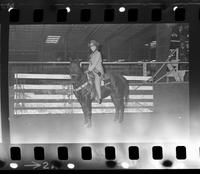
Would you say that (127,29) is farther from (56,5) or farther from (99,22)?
(56,5)

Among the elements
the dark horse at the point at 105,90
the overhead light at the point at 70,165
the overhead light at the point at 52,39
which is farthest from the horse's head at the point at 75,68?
the overhead light at the point at 70,165

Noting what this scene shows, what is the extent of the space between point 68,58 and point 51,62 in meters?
0.09

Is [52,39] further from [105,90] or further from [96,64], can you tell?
[105,90]

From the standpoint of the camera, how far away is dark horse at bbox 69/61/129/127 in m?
2.23

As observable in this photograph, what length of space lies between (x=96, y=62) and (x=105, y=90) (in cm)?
16

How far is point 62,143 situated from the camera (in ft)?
7.39

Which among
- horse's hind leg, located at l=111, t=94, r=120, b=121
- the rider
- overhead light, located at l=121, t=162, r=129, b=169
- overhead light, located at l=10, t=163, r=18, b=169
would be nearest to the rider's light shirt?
the rider

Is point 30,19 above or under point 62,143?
above

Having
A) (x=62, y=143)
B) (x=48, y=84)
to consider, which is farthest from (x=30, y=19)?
(x=62, y=143)

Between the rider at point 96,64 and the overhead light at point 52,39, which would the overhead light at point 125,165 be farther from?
the overhead light at point 52,39

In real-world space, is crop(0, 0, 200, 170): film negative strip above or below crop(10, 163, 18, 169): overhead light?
above

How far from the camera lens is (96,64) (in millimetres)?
2225

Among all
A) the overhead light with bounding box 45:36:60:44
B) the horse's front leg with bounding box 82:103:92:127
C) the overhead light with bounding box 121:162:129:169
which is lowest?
the overhead light with bounding box 121:162:129:169

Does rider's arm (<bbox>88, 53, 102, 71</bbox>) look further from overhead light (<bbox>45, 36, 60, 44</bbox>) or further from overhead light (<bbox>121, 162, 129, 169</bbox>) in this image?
overhead light (<bbox>121, 162, 129, 169</bbox>)
